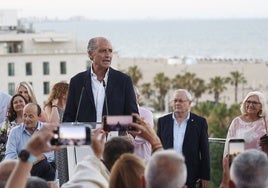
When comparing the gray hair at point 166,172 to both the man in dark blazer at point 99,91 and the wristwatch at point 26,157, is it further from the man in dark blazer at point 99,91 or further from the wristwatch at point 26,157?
the man in dark blazer at point 99,91

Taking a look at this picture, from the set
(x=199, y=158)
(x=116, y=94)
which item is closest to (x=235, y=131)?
(x=199, y=158)

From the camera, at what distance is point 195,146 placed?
7305mm

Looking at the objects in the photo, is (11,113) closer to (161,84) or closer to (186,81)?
(186,81)

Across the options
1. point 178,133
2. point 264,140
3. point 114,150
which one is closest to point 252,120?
point 264,140

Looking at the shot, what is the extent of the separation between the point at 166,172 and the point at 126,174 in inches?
12.1

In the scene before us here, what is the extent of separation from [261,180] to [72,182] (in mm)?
1053

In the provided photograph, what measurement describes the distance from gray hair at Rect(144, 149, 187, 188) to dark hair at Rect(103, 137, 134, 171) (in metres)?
0.58

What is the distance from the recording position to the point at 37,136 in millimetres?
4133

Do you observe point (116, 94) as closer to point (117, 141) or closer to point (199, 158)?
point (199, 158)

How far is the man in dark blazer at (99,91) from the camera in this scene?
6680 mm

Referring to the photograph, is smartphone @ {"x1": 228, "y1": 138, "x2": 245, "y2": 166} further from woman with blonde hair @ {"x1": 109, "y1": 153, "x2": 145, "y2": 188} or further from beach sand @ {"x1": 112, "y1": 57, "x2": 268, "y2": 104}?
beach sand @ {"x1": 112, "y1": 57, "x2": 268, "y2": 104}

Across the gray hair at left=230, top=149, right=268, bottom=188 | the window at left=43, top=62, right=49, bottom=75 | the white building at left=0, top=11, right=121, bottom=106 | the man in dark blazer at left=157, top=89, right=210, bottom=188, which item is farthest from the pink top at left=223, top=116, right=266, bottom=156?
the window at left=43, top=62, right=49, bottom=75

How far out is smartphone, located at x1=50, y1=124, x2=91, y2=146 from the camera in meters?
4.40

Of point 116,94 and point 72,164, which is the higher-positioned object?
point 116,94
